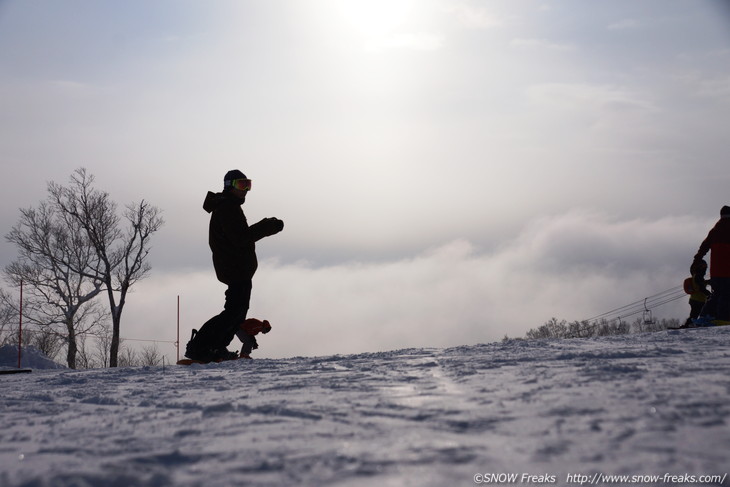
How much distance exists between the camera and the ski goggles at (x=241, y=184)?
6.98m

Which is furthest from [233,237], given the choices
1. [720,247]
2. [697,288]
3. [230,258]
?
[697,288]

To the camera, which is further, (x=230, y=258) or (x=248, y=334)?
(x=248, y=334)

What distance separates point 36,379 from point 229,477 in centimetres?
437

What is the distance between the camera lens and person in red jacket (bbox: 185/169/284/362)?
22.1 ft

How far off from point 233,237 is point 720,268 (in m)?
7.35

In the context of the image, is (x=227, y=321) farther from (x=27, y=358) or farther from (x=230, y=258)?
(x=27, y=358)

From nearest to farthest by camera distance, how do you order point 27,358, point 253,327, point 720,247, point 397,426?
point 397,426
point 253,327
point 720,247
point 27,358

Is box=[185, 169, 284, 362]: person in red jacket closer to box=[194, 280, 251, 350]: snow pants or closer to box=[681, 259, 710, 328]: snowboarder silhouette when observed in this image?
box=[194, 280, 251, 350]: snow pants

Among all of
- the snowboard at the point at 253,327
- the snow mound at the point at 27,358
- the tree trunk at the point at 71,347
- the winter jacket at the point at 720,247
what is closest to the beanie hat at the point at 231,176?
the snowboard at the point at 253,327

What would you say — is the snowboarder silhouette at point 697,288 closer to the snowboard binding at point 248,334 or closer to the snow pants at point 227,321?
the snowboard binding at point 248,334

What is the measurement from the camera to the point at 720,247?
9805 mm

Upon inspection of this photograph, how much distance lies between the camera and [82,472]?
2082 millimetres

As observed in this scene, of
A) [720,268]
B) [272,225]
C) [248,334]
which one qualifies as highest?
[272,225]

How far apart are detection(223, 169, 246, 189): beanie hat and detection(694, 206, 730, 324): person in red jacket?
718cm
